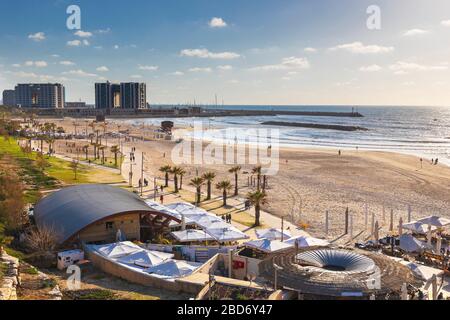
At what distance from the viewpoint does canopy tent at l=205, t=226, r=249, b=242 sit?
26156mm

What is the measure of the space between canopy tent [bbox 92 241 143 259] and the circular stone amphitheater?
24.0 ft

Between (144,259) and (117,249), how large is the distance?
207 cm

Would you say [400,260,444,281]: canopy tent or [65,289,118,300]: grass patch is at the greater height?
[400,260,444,281]: canopy tent

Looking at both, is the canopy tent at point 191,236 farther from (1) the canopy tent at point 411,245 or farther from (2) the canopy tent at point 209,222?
(1) the canopy tent at point 411,245

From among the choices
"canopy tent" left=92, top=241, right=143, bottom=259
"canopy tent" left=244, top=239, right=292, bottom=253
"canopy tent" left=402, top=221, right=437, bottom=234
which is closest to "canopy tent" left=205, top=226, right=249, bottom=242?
"canopy tent" left=244, top=239, right=292, bottom=253

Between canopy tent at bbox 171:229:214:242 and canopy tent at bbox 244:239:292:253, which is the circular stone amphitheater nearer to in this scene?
canopy tent at bbox 244:239:292:253

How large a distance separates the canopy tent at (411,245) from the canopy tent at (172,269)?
12.6 m

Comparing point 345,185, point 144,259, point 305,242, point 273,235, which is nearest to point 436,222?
point 305,242

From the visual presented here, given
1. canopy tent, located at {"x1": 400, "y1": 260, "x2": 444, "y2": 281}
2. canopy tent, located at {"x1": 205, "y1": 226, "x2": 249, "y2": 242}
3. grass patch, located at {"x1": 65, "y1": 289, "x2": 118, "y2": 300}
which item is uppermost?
canopy tent, located at {"x1": 205, "y1": 226, "x2": 249, "y2": 242}

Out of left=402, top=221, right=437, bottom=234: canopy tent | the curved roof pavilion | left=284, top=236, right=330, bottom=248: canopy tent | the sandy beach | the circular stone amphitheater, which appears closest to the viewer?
the circular stone amphitheater

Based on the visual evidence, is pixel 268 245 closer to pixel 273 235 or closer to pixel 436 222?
pixel 273 235

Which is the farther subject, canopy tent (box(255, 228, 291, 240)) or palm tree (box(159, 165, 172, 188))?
palm tree (box(159, 165, 172, 188))

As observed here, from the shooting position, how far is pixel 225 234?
26594mm

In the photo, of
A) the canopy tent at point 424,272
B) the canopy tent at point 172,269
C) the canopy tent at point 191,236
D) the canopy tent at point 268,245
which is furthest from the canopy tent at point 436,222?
the canopy tent at point 172,269
